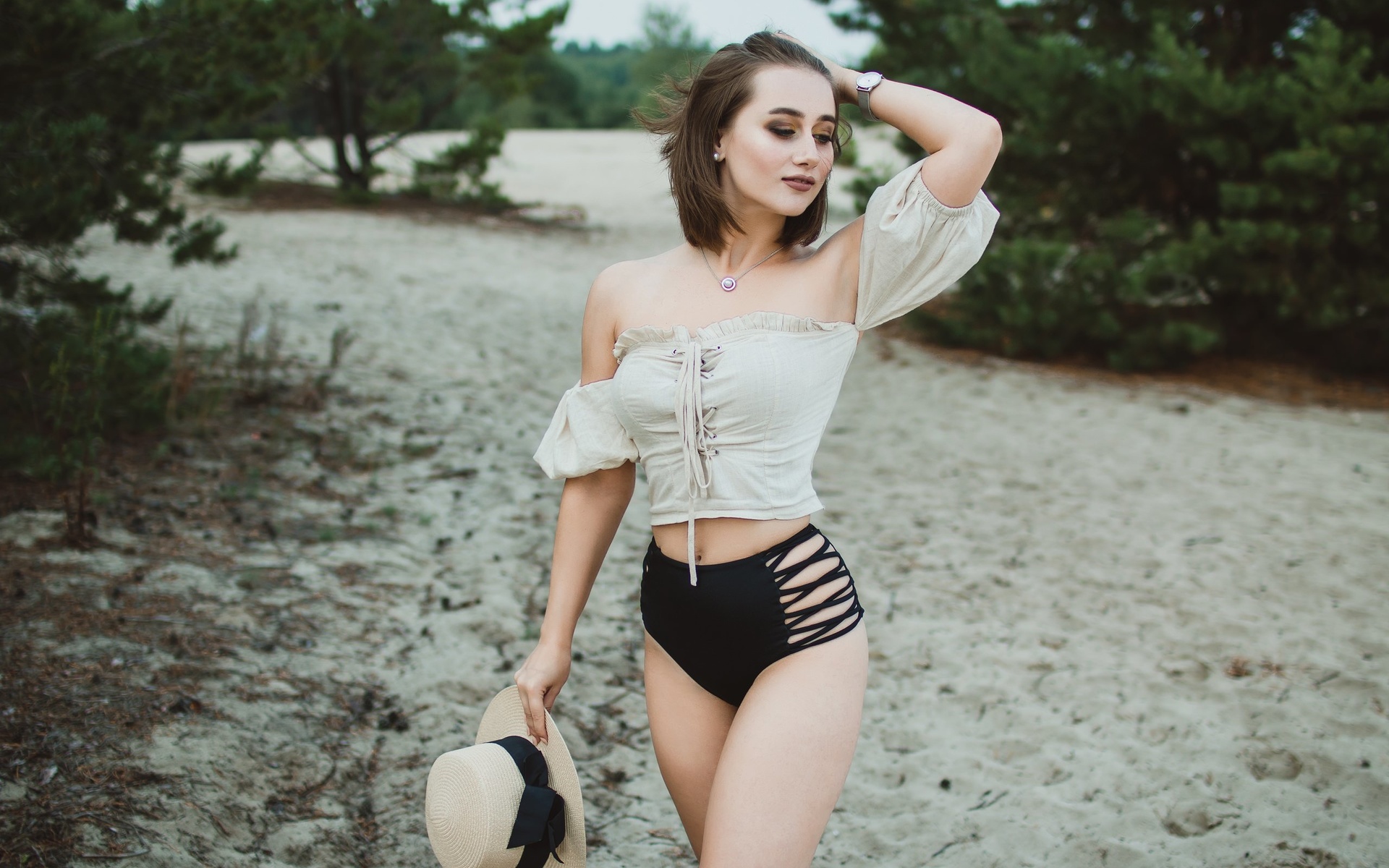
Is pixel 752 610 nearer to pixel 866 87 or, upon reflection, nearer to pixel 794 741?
pixel 794 741

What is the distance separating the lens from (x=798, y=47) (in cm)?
198

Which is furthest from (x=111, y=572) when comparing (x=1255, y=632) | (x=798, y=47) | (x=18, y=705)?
(x=1255, y=632)

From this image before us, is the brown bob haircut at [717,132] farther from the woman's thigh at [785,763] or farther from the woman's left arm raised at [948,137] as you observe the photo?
the woman's thigh at [785,763]

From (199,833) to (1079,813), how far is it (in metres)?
2.64

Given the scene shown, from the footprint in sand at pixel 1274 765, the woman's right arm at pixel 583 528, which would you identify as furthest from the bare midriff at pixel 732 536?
the footprint in sand at pixel 1274 765

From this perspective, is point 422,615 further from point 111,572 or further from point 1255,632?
point 1255,632

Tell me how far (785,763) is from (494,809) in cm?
51

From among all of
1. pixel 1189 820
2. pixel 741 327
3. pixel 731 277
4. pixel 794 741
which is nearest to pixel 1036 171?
pixel 1189 820

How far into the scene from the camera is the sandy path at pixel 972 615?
312cm

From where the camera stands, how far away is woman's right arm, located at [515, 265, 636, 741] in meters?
1.98

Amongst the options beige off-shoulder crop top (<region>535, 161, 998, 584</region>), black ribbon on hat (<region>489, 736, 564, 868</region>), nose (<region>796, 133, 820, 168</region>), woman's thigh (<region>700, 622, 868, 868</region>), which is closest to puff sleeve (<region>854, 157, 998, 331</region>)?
beige off-shoulder crop top (<region>535, 161, 998, 584</region>)

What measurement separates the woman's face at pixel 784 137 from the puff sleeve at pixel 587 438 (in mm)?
492

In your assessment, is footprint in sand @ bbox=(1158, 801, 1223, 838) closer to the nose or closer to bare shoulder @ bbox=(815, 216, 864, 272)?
bare shoulder @ bbox=(815, 216, 864, 272)

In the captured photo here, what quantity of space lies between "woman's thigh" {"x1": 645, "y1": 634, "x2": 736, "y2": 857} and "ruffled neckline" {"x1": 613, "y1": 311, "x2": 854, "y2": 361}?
631 millimetres
